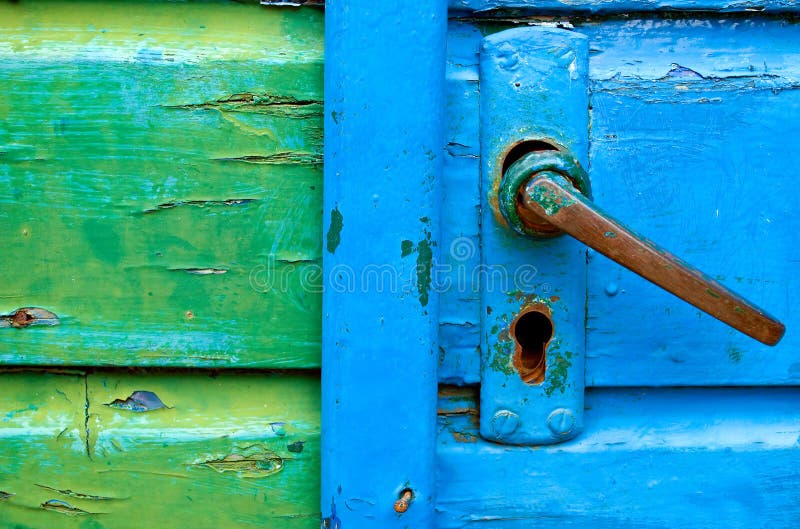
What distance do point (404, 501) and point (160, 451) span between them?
24 cm

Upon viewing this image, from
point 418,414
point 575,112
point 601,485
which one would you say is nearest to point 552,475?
point 601,485

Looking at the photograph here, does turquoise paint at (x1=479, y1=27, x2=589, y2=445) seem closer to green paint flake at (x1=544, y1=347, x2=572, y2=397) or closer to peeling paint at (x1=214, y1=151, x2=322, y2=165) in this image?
green paint flake at (x1=544, y1=347, x2=572, y2=397)

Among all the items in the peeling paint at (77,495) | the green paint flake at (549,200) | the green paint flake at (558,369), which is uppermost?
the green paint flake at (549,200)

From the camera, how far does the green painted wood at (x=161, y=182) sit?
57 centimetres

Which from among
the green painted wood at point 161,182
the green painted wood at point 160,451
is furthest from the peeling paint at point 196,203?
the green painted wood at point 160,451

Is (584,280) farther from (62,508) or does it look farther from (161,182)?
(62,508)

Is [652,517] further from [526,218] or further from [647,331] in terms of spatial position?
[526,218]

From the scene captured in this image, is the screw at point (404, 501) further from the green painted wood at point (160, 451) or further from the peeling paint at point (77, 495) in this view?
the peeling paint at point (77, 495)

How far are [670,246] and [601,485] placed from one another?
24cm

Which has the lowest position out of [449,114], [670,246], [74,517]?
[74,517]

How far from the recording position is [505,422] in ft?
1.90

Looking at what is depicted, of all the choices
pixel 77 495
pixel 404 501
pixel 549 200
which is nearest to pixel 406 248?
pixel 549 200

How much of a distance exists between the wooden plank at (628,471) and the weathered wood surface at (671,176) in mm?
40

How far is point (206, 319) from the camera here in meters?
0.59
